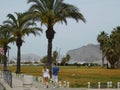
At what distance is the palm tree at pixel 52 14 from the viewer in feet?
141

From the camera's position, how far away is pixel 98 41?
452 feet

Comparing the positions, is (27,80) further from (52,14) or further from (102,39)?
(102,39)

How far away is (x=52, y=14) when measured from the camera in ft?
139

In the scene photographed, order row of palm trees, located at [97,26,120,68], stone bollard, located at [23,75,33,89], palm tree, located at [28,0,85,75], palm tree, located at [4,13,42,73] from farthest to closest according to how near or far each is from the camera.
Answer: row of palm trees, located at [97,26,120,68] < palm tree, located at [4,13,42,73] < palm tree, located at [28,0,85,75] < stone bollard, located at [23,75,33,89]

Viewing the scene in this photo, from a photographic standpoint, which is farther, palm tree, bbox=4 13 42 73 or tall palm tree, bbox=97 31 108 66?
tall palm tree, bbox=97 31 108 66

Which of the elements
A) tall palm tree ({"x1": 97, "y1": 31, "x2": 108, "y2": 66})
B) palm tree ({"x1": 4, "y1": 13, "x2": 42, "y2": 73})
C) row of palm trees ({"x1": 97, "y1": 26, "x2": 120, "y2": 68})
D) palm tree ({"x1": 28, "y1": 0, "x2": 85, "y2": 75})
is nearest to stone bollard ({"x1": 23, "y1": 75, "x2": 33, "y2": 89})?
palm tree ({"x1": 28, "y1": 0, "x2": 85, "y2": 75})

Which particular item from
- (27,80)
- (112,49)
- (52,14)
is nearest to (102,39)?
(112,49)

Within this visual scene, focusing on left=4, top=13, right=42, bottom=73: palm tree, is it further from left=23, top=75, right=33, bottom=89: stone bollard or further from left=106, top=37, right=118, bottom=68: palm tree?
left=106, top=37, right=118, bottom=68: palm tree

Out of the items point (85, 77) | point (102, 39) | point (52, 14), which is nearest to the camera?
point (52, 14)

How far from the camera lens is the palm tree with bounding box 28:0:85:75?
4294 cm

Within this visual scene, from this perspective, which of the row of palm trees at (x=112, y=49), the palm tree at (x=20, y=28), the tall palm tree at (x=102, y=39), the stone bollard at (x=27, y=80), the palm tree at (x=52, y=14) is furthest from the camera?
the tall palm tree at (x=102, y=39)

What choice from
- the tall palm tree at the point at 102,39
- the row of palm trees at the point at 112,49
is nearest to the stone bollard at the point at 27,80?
the row of palm trees at the point at 112,49

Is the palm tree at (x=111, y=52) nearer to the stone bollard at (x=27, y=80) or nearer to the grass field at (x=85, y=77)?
the grass field at (x=85, y=77)

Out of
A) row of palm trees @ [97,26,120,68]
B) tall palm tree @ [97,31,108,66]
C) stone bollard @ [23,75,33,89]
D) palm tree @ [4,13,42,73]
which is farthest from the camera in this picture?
tall palm tree @ [97,31,108,66]
